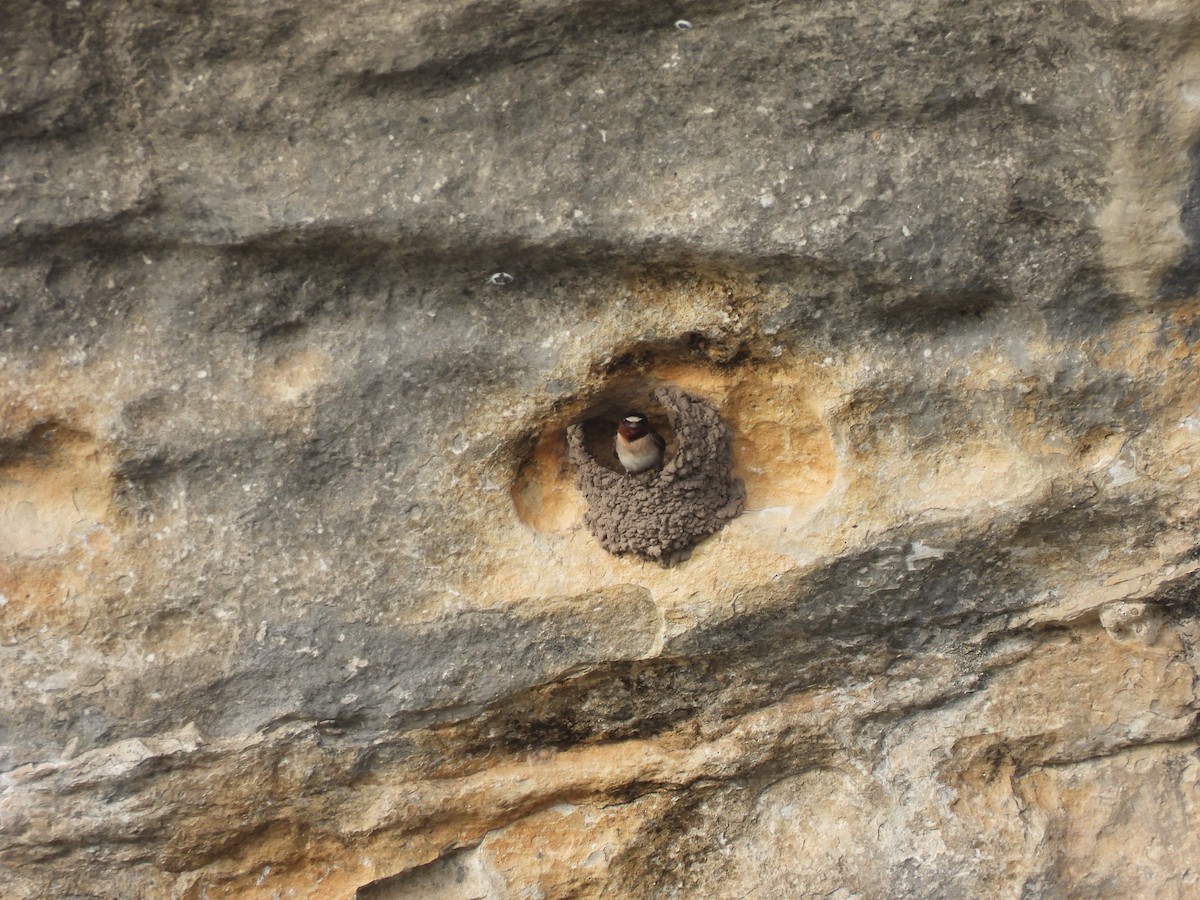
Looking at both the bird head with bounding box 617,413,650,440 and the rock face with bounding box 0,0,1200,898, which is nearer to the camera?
the rock face with bounding box 0,0,1200,898

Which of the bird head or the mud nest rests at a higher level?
the bird head

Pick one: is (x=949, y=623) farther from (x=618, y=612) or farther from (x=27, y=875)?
(x=27, y=875)

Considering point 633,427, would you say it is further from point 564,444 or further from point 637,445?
point 564,444

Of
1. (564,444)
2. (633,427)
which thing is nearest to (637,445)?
(633,427)

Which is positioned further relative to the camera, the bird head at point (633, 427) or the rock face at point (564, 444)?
the bird head at point (633, 427)

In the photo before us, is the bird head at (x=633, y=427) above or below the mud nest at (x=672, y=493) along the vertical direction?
above
